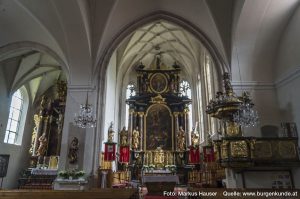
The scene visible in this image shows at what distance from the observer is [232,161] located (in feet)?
26.1

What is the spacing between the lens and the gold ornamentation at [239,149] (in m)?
8.00

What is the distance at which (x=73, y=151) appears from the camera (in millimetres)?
10102

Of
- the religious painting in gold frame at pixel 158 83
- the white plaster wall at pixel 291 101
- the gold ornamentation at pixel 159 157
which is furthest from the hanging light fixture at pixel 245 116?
the religious painting in gold frame at pixel 158 83

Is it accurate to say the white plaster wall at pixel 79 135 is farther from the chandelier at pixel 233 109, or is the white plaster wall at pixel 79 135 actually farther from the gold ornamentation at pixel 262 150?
the gold ornamentation at pixel 262 150

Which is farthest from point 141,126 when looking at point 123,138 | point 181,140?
point 181,140

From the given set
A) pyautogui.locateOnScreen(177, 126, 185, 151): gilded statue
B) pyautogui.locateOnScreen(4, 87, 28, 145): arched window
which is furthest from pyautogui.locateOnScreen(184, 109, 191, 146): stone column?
pyautogui.locateOnScreen(4, 87, 28, 145): arched window

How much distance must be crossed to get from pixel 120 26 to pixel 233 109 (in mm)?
6857

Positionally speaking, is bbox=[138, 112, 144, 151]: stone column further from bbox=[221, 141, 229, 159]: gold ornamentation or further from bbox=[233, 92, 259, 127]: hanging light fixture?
bbox=[233, 92, 259, 127]: hanging light fixture

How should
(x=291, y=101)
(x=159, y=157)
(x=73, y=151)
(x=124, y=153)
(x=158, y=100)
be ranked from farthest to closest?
(x=158, y=100)
(x=159, y=157)
(x=124, y=153)
(x=73, y=151)
(x=291, y=101)

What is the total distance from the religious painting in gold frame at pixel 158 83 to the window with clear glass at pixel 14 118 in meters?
9.46

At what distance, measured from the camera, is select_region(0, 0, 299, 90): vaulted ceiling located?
9.77 m

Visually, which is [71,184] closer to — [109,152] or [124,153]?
[109,152]

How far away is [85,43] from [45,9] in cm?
210

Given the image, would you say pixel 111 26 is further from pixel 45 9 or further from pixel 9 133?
pixel 9 133
